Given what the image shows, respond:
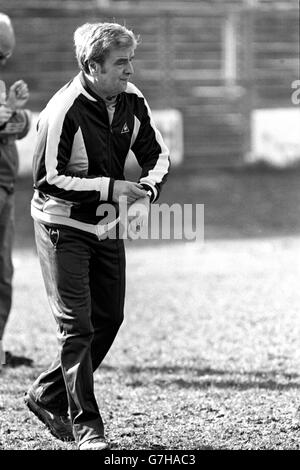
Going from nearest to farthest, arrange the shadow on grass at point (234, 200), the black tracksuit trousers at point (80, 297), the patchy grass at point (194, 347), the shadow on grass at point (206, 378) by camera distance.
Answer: the black tracksuit trousers at point (80, 297) < the patchy grass at point (194, 347) < the shadow on grass at point (206, 378) < the shadow on grass at point (234, 200)

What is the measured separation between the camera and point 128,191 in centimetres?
446

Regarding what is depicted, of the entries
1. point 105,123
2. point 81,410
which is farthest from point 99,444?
point 105,123

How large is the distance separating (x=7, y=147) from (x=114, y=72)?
2.02m

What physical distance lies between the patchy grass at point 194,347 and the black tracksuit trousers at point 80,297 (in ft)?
0.97

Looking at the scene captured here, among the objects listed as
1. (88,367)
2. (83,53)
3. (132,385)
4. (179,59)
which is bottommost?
(132,385)

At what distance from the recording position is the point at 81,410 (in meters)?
4.41

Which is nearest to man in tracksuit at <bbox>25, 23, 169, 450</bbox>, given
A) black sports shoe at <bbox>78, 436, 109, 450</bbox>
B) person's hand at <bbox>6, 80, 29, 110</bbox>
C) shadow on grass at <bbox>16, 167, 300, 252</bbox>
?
black sports shoe at <bbox>78, 436, 109, 450</bbox>

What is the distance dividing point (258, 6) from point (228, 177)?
10.5 feet

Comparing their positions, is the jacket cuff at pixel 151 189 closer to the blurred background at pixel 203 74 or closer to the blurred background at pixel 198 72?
the blurred background at pixel 203 74

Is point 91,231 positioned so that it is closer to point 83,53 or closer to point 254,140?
point 83,53

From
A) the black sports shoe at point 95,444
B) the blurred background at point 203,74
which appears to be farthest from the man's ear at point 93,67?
the blurred background at point 203,74

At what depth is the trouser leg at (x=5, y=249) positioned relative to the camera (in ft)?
20.8

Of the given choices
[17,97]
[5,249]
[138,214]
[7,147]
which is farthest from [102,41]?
[5,249]
